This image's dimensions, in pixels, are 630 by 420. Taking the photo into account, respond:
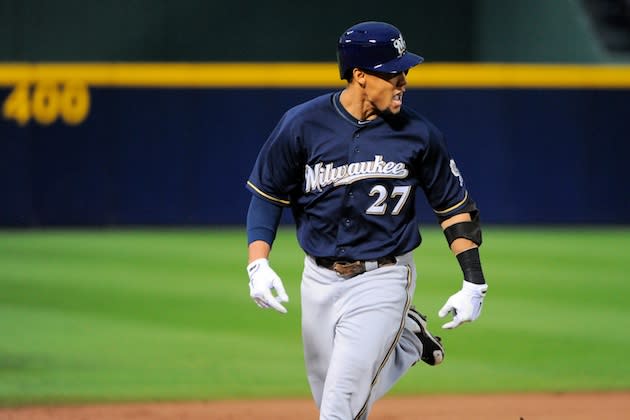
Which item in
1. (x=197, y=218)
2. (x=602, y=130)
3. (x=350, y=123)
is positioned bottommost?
(x=197, y=218)

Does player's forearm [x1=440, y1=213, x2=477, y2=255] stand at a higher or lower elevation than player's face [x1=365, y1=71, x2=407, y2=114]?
lower

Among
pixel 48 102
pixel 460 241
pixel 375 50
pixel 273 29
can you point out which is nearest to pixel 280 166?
pixel 375 50

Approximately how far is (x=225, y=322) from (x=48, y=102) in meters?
6.18

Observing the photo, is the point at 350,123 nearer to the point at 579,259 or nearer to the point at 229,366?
the point at 229,366

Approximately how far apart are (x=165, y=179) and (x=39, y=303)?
16.1 ft

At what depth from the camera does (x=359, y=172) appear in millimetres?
4168

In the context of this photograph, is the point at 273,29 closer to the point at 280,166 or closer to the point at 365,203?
the point at 280,166

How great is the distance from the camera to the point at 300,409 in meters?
6.16

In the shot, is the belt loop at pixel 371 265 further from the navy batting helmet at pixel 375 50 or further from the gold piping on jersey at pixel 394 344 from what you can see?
the navy batting helmet at pixel 375 50

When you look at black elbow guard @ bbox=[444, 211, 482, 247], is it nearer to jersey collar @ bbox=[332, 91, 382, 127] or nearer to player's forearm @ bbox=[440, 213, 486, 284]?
player's forearm @ bbox=[440, 213, 486, 284]

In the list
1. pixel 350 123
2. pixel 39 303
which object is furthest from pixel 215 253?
pixel 350 123

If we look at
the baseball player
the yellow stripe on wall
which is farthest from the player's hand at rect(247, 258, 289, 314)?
the yellow stripe on wall

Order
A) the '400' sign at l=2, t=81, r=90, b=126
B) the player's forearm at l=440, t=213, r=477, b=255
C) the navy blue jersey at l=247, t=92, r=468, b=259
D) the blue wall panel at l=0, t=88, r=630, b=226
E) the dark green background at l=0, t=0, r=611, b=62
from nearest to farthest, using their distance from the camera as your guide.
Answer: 1. the navy blue jersey at l=247, t=92, r=468, b=259
2. the player's forearm at l=440, t=213, r=477, b=255
3. the '400' sign at l=2, t=81, r=90, b=126
4. the blue wall panel at l=0, t=88, r=630, b=226
5. the dark green background at l=0, t=0, r=611, b=62

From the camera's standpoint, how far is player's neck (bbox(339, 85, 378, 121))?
4215mm
